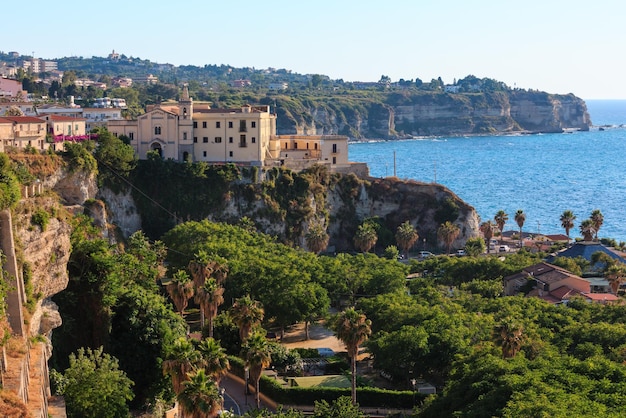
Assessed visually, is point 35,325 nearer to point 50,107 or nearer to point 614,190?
point 50,107

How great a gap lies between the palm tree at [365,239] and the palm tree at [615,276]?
83.8ft

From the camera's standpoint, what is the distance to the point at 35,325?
37125 mm

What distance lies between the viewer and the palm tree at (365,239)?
92.8m

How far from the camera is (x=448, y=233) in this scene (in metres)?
96.3

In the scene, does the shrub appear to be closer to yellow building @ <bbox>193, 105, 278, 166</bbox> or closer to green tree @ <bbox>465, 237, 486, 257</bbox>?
green tree @ <bbox>465, 237, 486, 257</bbox>

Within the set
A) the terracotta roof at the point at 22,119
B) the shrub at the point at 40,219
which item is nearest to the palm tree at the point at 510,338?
the shrub at the point at 40,219

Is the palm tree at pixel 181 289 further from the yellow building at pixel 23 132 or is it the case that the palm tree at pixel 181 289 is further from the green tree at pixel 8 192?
the yellow building at pixel 23 132

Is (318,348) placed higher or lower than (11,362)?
lower

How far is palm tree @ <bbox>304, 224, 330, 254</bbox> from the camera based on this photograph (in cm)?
9081

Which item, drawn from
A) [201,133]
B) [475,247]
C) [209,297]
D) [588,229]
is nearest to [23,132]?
[201,133]

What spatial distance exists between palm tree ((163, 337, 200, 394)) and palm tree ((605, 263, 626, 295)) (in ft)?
142

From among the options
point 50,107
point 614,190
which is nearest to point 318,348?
point 50,107

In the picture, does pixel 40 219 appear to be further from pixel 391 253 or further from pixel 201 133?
pixel 201 133

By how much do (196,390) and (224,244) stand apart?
41.3 metres
